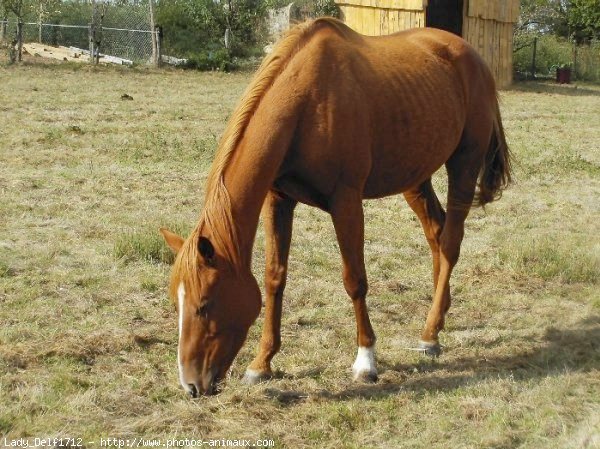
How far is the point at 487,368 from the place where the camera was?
4613 millimetres

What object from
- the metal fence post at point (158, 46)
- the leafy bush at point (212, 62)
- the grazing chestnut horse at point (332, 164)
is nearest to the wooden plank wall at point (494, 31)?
the leafy bush at point (212, 62)

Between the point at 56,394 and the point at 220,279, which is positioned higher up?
the point at 220,279

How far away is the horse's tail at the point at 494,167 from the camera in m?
5.54

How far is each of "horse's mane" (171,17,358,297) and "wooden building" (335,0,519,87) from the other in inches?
561

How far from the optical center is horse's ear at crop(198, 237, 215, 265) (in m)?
3.52

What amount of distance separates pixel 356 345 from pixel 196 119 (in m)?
9.71

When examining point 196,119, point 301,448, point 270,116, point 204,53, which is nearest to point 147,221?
point 270,116

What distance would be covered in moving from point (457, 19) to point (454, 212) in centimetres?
1843

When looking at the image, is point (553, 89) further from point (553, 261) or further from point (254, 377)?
point (254, 377)

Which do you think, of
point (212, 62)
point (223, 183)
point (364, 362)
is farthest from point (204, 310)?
point (212, 62)

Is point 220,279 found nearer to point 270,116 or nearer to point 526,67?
point 270,116

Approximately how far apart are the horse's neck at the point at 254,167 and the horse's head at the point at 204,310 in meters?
0.17

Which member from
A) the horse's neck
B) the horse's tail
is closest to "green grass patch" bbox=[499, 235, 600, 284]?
the horse's tail

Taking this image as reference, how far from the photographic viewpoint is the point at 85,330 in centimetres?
485
